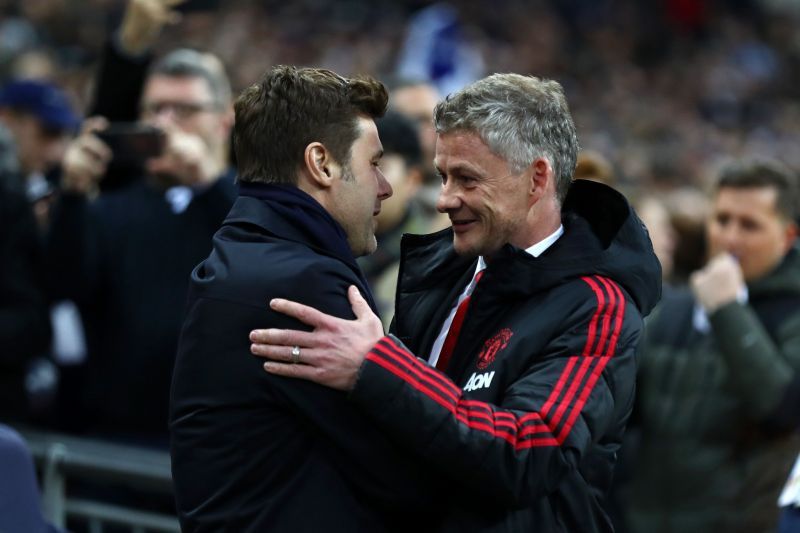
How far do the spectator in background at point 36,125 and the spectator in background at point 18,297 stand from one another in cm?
94

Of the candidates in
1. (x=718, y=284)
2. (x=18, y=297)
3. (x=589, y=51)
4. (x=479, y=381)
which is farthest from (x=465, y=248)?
(x=589, y=51)

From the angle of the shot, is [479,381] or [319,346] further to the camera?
[479,381]

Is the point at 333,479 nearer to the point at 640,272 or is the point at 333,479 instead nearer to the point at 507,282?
the point at 507,282

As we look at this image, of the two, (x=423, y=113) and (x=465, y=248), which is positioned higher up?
(x=465, y=248)

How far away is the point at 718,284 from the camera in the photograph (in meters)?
5.04

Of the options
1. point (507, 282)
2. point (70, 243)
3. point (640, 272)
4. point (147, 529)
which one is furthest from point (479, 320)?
point (70, 243)

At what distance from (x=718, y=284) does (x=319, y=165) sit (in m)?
2.40

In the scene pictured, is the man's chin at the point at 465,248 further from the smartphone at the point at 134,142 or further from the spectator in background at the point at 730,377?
the smartphone at the point at 134,142

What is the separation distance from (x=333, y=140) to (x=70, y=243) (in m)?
2.60

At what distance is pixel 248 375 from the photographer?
2.96 m

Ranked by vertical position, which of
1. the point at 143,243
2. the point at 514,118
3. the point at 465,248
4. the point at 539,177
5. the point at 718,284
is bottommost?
the point at 143,243

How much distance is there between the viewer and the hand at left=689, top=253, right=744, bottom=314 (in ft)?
16.4

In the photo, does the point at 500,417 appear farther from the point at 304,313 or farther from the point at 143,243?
the point at 143,243

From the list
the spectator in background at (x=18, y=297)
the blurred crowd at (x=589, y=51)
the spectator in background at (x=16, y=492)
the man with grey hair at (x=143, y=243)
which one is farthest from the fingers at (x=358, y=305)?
the blurred crowd at (x=589, y=51)
